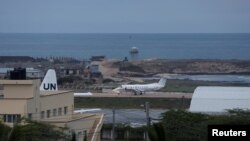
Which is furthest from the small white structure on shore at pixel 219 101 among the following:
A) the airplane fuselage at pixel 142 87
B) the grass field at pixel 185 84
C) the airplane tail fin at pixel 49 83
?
the airplane fuselage at pixel 142 87

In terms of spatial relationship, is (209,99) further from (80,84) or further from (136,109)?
(80,84)

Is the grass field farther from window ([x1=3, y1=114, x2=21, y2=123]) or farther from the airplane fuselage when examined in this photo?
window ([x1=3, y1=114, x2=21, y2=123])

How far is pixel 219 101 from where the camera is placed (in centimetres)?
4438

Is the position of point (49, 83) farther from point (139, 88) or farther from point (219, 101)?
point (139, 88)

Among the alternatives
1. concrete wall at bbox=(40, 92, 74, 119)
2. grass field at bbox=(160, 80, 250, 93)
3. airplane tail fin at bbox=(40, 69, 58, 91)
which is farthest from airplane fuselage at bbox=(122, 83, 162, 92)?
concrete wall at bbox=(40, 92, 74, 119)

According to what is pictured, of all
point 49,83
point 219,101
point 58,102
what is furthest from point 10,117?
point 49,83

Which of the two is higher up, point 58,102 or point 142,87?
point 58,102

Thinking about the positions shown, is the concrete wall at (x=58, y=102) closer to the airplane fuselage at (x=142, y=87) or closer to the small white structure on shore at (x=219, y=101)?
the small white structure on shore at (x=219, y=101)

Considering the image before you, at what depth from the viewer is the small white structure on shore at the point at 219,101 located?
4309 centimetres

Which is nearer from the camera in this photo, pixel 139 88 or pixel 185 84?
pixel 139 88

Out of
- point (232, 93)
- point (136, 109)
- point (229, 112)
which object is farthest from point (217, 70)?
point (229, 112)

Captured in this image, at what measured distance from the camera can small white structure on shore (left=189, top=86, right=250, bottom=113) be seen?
43094 millimetres

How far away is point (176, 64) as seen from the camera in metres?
133

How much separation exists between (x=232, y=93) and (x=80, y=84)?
40.7 meters
